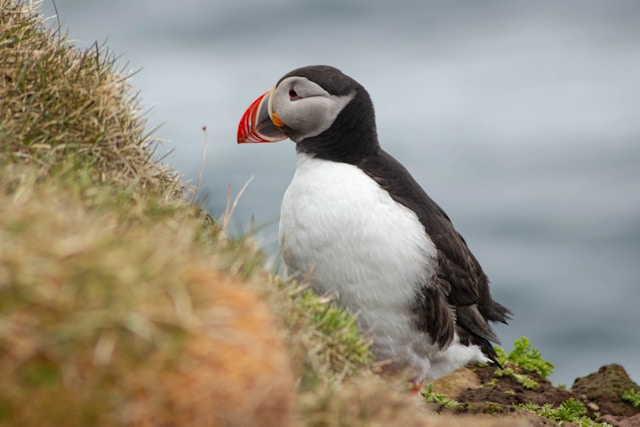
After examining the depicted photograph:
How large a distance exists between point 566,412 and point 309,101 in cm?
521

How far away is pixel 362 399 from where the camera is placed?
5.18 m

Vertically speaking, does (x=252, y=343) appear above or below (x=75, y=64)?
below

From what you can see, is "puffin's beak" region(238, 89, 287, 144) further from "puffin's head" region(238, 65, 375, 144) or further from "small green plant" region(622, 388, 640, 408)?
"small green plant" region(622, 388, 640, 408)

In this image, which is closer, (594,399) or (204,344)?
(204,344)

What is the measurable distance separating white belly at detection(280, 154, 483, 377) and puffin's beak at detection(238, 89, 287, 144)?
0.74 m

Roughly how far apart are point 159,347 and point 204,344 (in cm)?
18

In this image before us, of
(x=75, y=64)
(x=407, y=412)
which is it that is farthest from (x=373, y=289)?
(x=75, y=64)

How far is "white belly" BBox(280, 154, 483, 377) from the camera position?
7504 mm

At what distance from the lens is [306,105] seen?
786cm

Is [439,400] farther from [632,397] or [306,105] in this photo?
[632,397]

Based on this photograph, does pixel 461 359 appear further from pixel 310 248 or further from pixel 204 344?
pixel 204 344

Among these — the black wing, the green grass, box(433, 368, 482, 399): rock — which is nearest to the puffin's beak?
the black wing

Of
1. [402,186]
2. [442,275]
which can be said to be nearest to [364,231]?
[402,186]

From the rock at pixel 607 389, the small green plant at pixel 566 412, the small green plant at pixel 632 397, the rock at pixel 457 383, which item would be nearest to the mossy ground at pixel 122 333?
the small green plant at pixel 566 412
